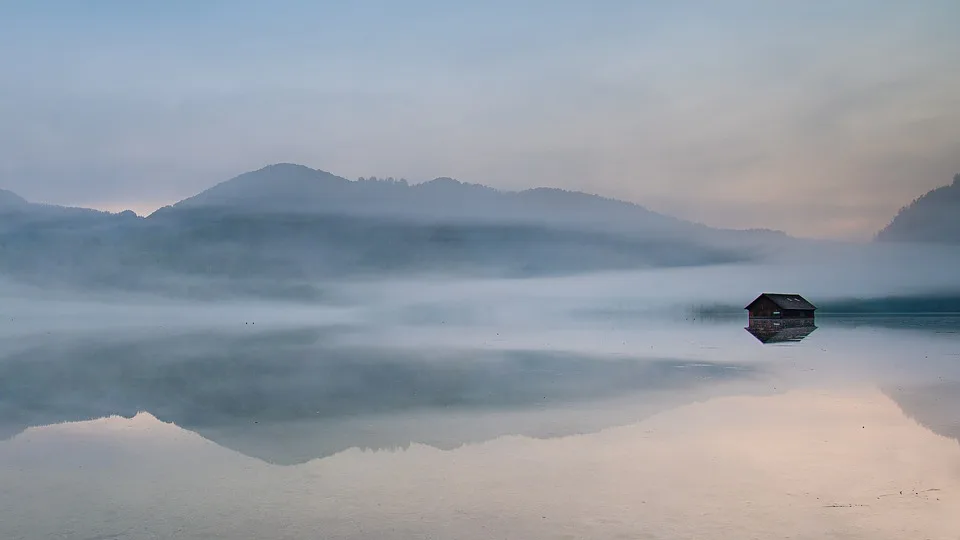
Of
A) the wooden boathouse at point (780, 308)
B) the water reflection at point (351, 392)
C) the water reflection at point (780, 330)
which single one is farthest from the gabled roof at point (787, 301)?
the water reflection at point (351, 392)

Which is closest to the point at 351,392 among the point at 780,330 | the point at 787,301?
the point at 780,330

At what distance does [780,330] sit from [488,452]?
67166mm

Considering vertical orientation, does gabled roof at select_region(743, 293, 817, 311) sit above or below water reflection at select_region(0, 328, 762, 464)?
above

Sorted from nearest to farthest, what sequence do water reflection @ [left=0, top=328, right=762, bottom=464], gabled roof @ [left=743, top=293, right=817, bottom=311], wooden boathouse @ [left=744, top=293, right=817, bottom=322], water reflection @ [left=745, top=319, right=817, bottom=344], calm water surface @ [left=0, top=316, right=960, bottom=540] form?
calm water surface @ [left=0, top=316, right=960, bottom=540]
water reflection @ [left=0, top=328, right=762, bottom=464]
water reflection @ [left=745, top=319, right=817, bottom=344]
gabled roof @ [left=743, top=293, right=817, bottom=311]
wooden boathouse @ [left=744, top=293, right=817, bottom=322]

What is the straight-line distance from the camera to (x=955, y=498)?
1571 centimetres

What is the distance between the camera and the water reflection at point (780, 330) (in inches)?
2628

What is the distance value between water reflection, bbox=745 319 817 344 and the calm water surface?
74.7ft

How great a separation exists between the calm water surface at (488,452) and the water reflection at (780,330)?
2278cm

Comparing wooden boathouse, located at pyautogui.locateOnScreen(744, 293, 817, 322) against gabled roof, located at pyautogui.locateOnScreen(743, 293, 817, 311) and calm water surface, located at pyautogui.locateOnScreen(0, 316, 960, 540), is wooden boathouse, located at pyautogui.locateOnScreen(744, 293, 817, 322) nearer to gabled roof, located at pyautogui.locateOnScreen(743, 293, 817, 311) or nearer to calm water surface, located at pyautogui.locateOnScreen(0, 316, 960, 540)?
gabled roof, located at pyautogui.locateOnScreen(743, 293, 817, 311)

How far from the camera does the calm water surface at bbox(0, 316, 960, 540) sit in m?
14.9

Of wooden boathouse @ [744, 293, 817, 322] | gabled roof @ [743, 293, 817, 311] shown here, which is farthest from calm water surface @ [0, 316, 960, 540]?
wooden boathouse @ [744, 293, 817, 322]

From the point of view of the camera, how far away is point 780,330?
80.8 metres

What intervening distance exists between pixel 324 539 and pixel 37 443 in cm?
1369

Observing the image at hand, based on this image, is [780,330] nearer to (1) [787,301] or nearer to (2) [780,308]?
(2) [780,308]
